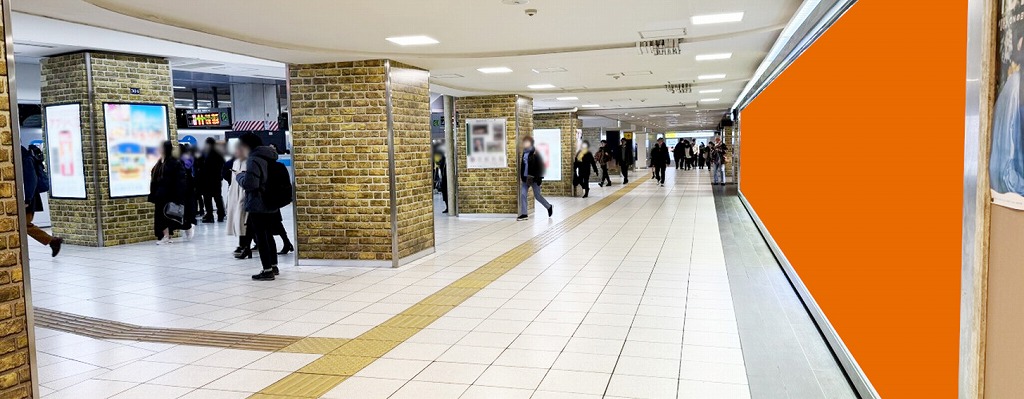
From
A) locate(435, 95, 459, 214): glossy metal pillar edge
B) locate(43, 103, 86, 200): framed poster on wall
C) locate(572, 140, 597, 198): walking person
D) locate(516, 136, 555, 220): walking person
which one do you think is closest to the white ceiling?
locate(43, 103, 86, 200): framed poster on wall

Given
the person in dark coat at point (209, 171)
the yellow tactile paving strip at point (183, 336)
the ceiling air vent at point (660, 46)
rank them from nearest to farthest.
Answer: the yellow tactile paving strip at point (183, 336) < the ceiling air vent at point (660, 46) < the person in dark coat at point (209, 171)

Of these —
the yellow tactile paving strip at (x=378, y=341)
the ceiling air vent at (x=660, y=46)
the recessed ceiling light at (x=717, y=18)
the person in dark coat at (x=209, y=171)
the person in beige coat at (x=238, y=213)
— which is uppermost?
the recessed ceiling light at (x=717, y=18)

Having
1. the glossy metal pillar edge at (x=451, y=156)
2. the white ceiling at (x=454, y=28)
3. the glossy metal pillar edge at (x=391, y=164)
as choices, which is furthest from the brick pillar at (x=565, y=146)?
the glossy metal pillar edge at (x=391, y=164)

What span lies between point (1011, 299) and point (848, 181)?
245 centimetres

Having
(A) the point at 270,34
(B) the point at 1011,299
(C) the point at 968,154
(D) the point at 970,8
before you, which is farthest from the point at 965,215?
(A) the point at 270,34

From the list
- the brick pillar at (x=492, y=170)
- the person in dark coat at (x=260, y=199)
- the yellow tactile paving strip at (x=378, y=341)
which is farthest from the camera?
the brick pillar at (x=492, y=170)

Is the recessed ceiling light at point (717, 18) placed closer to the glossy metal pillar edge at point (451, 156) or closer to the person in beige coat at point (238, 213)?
the person in beige coat at point (238, 213)

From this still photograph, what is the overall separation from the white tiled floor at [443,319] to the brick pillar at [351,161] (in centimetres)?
38

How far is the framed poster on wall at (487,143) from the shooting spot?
12.6m

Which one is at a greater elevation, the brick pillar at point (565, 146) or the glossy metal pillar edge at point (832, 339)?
the brick pillar at point (565, 146)

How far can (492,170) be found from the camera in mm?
12672

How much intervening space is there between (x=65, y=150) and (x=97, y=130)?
641mm

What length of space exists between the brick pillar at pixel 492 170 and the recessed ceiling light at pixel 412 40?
601 cm

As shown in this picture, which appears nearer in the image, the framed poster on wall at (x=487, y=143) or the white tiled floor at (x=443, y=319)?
the white tiled floor at (x=443, y=319)
